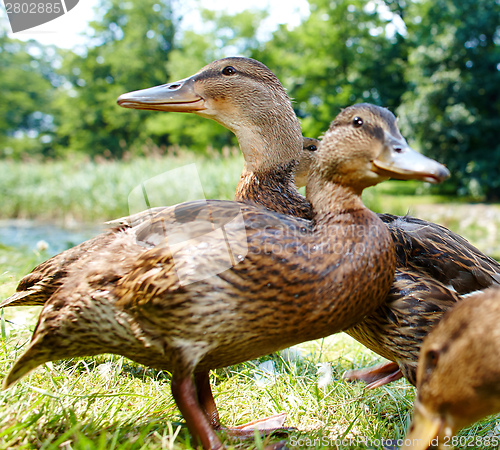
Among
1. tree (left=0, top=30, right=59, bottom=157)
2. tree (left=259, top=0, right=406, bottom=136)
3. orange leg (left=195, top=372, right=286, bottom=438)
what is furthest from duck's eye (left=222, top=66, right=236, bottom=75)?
tree (left=0, top=30, right=59, bottom=157)

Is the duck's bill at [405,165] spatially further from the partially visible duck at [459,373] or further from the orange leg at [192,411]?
the orange leg at [192,411]

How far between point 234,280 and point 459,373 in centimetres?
69

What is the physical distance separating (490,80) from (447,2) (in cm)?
372

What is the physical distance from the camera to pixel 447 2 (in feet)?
55.3

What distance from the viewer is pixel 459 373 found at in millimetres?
1097

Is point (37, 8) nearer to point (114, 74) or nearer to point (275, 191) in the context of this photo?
point (275, 191)

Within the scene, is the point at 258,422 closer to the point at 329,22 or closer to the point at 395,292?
the point at 395,292

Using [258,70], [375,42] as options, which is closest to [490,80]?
[375,42]

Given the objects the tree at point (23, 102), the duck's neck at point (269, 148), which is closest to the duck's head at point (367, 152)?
the duck's neck at point (269, 148)

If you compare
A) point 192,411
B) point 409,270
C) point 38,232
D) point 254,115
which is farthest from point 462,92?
point 192,411

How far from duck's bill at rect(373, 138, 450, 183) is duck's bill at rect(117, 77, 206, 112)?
3.30 feet

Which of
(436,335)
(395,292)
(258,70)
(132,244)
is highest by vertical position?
(258,70)

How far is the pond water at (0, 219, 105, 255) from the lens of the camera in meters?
7.61

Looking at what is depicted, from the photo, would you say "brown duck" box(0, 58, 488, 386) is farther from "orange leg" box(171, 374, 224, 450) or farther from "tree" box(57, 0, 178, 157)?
"tree" box(57, 0, 178, 157)
